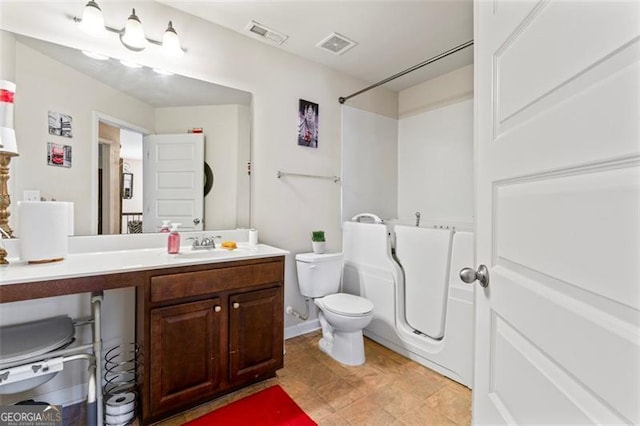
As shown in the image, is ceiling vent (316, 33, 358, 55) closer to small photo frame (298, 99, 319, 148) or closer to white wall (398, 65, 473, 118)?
small photo frame (298, 99, 319, 148)

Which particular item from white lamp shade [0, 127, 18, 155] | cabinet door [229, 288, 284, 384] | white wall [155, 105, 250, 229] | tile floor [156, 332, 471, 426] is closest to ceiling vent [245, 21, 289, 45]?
white wall [155, 105, 250, 229]

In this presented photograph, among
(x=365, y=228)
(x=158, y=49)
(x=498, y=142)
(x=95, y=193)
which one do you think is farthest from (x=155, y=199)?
(x=498, y=142)

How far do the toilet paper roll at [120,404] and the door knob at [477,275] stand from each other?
171 cm

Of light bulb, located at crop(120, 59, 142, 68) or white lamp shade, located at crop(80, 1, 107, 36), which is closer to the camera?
white lamp shade, located at crop(80, 1, 107, 36)

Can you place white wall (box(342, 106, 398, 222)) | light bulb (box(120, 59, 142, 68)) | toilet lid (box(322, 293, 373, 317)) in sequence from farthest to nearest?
white wall (box(342, 106, 398, 222)) → toilet lid (box(322, 293, 373, 317)) → light bulb (box(120, 59, 142, 68))

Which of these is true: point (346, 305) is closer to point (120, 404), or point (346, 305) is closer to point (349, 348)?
point (349, 348)

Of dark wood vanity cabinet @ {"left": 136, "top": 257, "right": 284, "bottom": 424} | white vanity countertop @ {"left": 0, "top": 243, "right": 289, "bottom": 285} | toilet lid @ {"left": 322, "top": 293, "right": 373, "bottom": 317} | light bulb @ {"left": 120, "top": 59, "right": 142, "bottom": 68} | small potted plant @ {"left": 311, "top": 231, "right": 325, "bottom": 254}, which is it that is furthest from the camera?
small potted plant @ {"left": 311, "top": 231, "right": 325, "bottom": 254}

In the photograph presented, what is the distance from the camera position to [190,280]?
147 centimetres

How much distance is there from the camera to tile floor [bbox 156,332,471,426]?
4.93ft

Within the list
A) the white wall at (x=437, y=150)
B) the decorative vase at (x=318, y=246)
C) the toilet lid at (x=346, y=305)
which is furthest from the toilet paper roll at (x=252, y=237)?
the white wall at (x=437, y=150)

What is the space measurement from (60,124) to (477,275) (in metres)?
2.12

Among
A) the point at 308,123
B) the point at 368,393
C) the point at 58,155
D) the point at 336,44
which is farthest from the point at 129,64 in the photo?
the point at 368,393

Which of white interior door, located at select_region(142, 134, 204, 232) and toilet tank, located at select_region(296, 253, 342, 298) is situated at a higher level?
white interior door, located at select_region(142, 134, 204, 232)

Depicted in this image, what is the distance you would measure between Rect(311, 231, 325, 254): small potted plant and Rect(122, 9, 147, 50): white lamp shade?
5.71 ft
